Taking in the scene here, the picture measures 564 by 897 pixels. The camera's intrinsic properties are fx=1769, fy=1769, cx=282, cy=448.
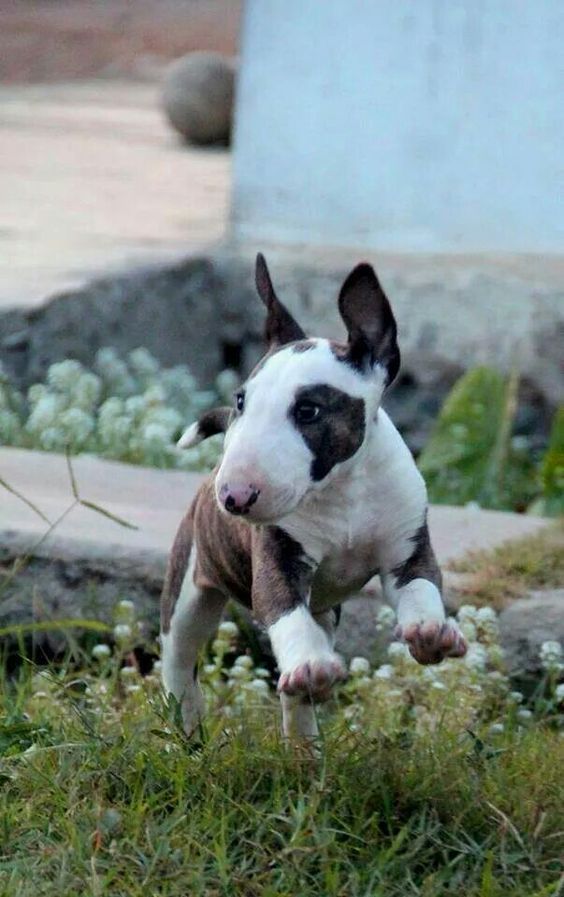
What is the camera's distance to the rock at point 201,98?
495 inches

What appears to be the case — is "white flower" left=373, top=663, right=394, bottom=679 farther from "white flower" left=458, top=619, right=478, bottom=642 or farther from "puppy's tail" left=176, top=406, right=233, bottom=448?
"puppy's tail" left=176, top=406, right=233, bottom=448

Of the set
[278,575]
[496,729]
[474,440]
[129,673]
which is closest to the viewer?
[278,575]

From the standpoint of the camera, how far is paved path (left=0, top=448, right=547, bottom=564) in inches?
194

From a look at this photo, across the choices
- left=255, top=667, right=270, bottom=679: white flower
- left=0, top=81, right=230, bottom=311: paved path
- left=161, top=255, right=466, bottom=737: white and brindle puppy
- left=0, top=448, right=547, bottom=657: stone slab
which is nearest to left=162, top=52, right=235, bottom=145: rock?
left=0, top=81, right=230, bottom=311: paved path

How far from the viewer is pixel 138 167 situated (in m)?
11.2

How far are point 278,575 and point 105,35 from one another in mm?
15182

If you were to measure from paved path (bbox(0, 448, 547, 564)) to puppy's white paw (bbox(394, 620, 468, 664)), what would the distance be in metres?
1.84

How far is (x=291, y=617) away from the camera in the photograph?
10.3ft

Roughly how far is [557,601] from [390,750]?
132cm

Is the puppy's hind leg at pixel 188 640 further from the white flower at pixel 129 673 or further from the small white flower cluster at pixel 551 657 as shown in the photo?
the small white flower cluster at pixel 551 657

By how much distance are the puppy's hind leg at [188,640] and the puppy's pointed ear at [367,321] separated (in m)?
0.74

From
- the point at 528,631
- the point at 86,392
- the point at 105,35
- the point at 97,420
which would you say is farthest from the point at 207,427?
the point at 105,35

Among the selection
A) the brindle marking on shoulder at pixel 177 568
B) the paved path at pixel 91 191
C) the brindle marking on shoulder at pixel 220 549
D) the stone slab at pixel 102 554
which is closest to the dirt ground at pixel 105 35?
the paved path at pixel 91 191

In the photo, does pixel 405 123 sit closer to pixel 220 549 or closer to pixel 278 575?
pixel 220 549
